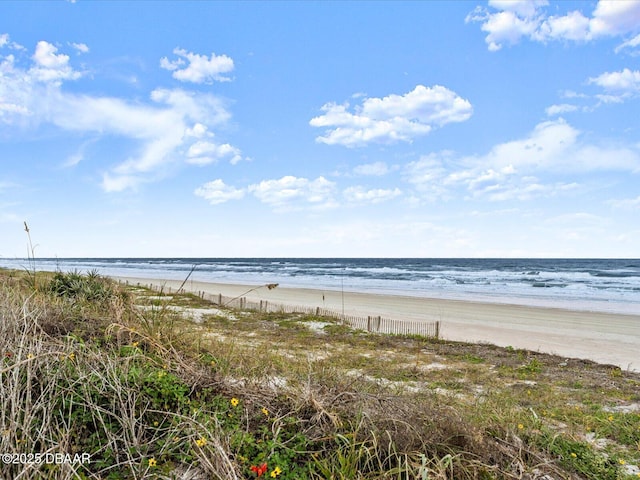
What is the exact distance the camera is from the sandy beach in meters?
13.8

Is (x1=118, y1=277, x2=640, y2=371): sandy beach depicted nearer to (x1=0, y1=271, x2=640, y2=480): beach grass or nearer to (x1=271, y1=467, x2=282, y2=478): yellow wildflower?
(x1=0, y1=271, x2=640, y2=480): beach grass

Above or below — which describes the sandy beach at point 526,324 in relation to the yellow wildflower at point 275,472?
below

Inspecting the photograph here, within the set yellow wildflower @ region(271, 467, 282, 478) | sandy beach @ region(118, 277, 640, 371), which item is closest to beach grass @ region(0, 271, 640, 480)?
yellow wildflower @ region(271, 467, 282, 478)

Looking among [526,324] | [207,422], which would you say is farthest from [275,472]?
[526,324]

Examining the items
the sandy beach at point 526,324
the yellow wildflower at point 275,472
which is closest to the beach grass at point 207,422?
the yellow wildflower at point 275,472

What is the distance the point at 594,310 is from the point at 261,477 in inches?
1085

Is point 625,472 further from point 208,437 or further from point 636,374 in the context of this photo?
point 636,374

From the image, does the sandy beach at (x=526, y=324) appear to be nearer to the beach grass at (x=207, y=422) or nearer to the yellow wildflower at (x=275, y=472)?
the beach grass at (x=207, y=422)

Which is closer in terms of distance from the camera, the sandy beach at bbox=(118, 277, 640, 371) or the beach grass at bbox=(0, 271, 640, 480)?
the beach grass at bbox=(0, 271, 640, 480)

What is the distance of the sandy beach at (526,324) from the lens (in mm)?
13797

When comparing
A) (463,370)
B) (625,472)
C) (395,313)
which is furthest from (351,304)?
(625,472)

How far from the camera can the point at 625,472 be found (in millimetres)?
3586

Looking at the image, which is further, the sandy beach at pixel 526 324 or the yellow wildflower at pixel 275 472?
the sandy beach at pixel 526 324

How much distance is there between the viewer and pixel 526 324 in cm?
1922
